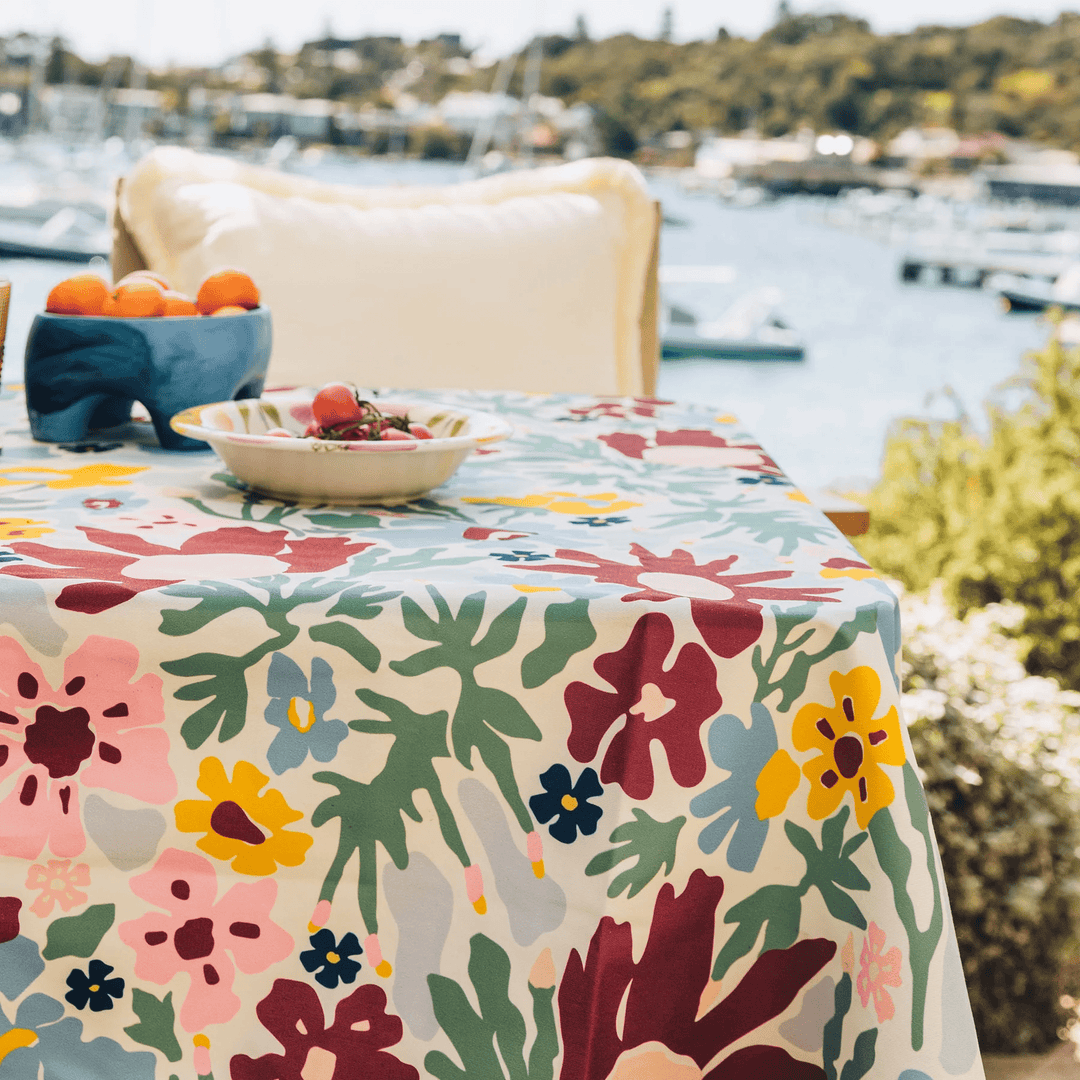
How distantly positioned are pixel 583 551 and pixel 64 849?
0.34 meters

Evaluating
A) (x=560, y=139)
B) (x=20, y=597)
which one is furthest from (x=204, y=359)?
(x=560, y=139)

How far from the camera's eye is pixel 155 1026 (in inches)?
23.9

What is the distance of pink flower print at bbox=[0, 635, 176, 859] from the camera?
598 mm

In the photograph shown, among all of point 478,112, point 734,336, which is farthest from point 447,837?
point 734,336

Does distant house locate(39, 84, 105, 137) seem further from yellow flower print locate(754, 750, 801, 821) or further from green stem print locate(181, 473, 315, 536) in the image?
yellow flower print locate(754, 750, 801, 821)

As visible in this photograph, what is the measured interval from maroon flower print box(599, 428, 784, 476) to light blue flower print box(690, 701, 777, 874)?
42 centimetres

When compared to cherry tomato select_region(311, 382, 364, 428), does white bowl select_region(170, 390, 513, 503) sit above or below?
below

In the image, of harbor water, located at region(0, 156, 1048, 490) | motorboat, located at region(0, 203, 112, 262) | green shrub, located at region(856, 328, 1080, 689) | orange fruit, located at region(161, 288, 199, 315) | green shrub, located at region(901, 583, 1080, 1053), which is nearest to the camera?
orange fruit, located at region(161, 288, 199, 315)

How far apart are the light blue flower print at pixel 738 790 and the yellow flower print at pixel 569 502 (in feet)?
0.88

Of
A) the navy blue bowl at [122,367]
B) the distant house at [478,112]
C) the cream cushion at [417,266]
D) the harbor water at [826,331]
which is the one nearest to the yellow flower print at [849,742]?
the navy blue bowl at [122,367]

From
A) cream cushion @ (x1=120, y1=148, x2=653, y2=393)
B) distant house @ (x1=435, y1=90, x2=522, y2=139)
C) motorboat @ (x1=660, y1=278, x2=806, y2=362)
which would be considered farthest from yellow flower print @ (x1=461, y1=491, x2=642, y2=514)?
motorboat @ (x1=660, y1=278, x2=806, y2=362)

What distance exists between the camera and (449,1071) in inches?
24.0

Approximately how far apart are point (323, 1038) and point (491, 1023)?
3.6 inches

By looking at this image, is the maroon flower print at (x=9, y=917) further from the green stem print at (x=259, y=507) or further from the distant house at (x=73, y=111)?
the distant house at (x=73, y=111)
